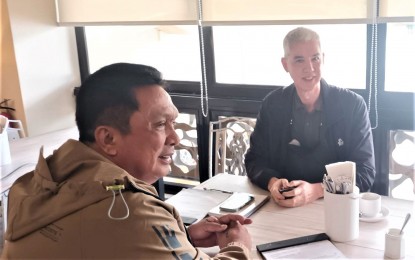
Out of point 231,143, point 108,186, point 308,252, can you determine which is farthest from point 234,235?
point 231,143

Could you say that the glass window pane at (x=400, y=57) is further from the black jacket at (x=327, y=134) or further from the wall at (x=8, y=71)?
the wall at (x=8, y=71)

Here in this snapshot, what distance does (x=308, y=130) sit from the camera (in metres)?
2.22

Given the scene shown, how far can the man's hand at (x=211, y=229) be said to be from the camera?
1.54m

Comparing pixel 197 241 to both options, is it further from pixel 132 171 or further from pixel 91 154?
pixel 91 154

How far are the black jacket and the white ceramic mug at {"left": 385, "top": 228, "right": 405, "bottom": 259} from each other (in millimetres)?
550

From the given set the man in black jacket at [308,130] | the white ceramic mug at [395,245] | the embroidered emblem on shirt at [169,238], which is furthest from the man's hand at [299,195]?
the embroidered emblem on shirt at [169,238]

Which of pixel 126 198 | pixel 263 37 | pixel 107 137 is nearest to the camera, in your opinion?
pixel 126 198

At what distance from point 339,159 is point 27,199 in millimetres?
1417

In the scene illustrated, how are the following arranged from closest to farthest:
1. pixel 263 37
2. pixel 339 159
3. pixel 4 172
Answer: pixel 339 159 < pixel 4 172 < pixel 263 37

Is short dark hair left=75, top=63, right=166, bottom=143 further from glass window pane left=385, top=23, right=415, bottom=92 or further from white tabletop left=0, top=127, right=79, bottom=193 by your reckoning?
glass window pane left=385, top=23, right=415, bottom=92

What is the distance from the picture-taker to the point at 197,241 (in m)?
1.55

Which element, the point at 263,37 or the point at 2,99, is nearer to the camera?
the point at 263,37

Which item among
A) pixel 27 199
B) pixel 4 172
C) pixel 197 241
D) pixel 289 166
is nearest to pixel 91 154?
pixel 27 199

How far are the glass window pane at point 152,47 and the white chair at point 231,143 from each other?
0.64 metres
